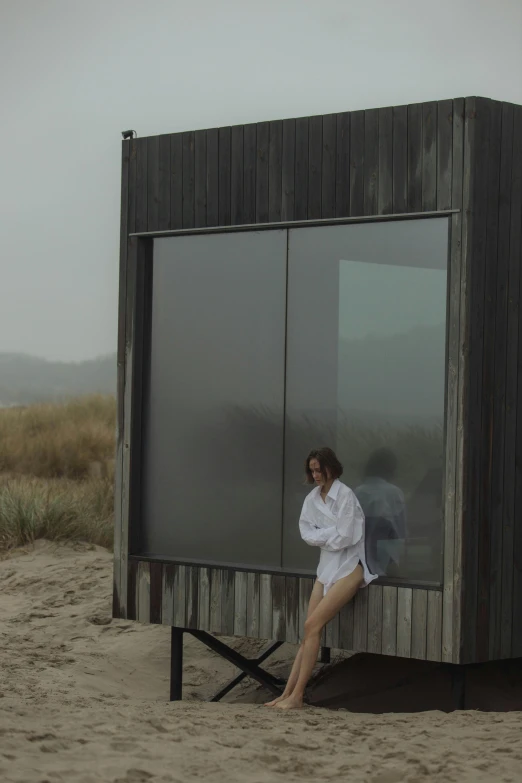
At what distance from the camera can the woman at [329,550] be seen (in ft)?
26.3

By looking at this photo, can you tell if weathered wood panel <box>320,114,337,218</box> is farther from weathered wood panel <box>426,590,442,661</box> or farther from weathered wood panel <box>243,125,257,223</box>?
weathered wood panel <box>426,590,442,661</box>

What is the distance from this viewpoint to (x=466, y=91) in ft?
103

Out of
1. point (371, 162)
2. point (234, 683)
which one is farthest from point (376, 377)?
point (234, 683)

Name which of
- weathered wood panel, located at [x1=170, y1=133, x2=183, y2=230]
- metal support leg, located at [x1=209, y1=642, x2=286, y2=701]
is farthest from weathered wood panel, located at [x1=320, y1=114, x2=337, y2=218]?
metal support leg, located at [x1=209, y1=642, x2=286, y2=701]

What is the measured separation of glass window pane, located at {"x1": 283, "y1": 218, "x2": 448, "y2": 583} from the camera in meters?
8.01

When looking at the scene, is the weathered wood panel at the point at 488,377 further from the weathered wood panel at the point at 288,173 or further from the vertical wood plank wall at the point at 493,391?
the weathered wood panel at the point at 288,173

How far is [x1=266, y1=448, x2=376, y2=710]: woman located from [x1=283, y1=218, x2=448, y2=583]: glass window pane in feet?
0.66

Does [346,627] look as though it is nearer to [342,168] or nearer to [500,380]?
[500,380]

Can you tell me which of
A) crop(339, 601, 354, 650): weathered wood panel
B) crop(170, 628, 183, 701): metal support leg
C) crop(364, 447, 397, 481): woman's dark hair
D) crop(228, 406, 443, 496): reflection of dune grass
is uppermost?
crop(228, 406, 443, 496): reflection of dune grass

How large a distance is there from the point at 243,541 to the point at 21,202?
42731 millimetres

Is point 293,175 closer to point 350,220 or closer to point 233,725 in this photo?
point 350,220

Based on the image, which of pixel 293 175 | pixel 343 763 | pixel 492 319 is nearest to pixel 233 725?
pixel 343 763

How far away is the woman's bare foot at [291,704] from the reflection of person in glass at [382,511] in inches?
39.1

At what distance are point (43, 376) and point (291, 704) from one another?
42.8 m
